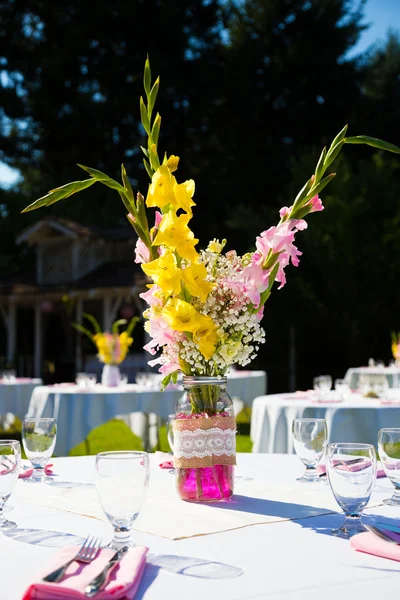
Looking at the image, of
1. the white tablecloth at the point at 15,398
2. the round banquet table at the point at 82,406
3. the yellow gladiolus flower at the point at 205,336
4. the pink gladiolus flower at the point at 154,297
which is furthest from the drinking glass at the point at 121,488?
the white tablecloth at the point at 15,398

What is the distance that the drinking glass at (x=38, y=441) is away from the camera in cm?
236

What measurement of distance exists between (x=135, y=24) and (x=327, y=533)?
2352 cm

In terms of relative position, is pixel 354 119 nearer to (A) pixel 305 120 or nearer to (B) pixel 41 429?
(A) pixel 305 120

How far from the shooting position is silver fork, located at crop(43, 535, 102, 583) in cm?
135

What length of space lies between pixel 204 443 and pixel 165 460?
672mm

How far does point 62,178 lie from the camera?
25297 mm

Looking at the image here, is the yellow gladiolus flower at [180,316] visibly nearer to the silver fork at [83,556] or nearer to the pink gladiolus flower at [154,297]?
the pink gladiolus flower at [154,297]

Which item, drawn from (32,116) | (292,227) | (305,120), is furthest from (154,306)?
(32,116)

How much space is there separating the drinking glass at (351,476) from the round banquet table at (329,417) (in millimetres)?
3184

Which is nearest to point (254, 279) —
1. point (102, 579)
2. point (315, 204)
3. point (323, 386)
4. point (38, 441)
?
point (315, 204)

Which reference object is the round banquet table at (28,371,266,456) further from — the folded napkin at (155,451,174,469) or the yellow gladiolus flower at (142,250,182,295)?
the yellow gladiolus flower at (142,250,182,295)

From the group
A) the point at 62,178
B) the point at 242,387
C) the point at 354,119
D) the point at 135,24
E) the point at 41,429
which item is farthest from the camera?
the point at 62,178

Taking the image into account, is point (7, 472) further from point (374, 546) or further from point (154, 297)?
point (374, 546)

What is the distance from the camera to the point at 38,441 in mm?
2383
